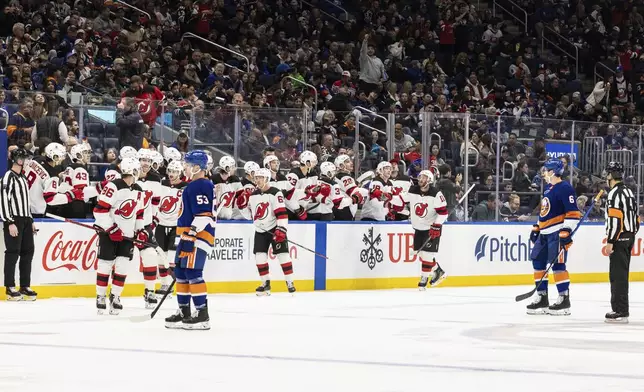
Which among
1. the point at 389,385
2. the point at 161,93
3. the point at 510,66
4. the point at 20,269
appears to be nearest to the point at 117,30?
the point at 161,93

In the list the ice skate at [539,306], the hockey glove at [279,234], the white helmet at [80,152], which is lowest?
the ice skate at [539,306]

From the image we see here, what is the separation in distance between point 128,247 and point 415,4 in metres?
16.2

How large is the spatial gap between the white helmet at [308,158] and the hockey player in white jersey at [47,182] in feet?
11.3

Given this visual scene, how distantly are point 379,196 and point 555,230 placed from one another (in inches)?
199

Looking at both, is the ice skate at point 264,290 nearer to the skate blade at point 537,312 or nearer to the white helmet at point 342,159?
the white helmet at point 342,159

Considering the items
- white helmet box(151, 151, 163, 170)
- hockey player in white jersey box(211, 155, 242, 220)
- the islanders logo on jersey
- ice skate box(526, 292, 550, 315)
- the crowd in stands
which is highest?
the crowd in stands

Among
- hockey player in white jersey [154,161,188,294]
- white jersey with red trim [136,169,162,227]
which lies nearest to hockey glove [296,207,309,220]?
hockey player in white jersey [154,161,188,294]

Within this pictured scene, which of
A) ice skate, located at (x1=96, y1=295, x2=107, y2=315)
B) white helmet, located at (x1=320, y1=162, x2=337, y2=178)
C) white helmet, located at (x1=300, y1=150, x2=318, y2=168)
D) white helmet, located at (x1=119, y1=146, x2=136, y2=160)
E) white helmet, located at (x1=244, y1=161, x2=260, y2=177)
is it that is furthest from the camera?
white helmet, located at (x1=320, y1=162, x2=337, y2=178)

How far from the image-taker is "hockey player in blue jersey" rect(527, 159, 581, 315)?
13625 millimetres

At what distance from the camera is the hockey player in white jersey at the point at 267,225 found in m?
15.9

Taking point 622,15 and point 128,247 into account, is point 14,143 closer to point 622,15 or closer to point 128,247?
point 128,247

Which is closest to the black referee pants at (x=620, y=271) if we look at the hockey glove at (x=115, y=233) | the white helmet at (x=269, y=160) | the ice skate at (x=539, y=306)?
the ice skate at (x=539, y=306)

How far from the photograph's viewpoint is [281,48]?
77.5 ft

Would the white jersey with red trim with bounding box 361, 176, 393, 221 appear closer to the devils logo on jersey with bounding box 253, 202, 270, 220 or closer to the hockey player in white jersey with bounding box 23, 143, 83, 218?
the devils logo on jersey with bounding box 253, 202, 270, 220
